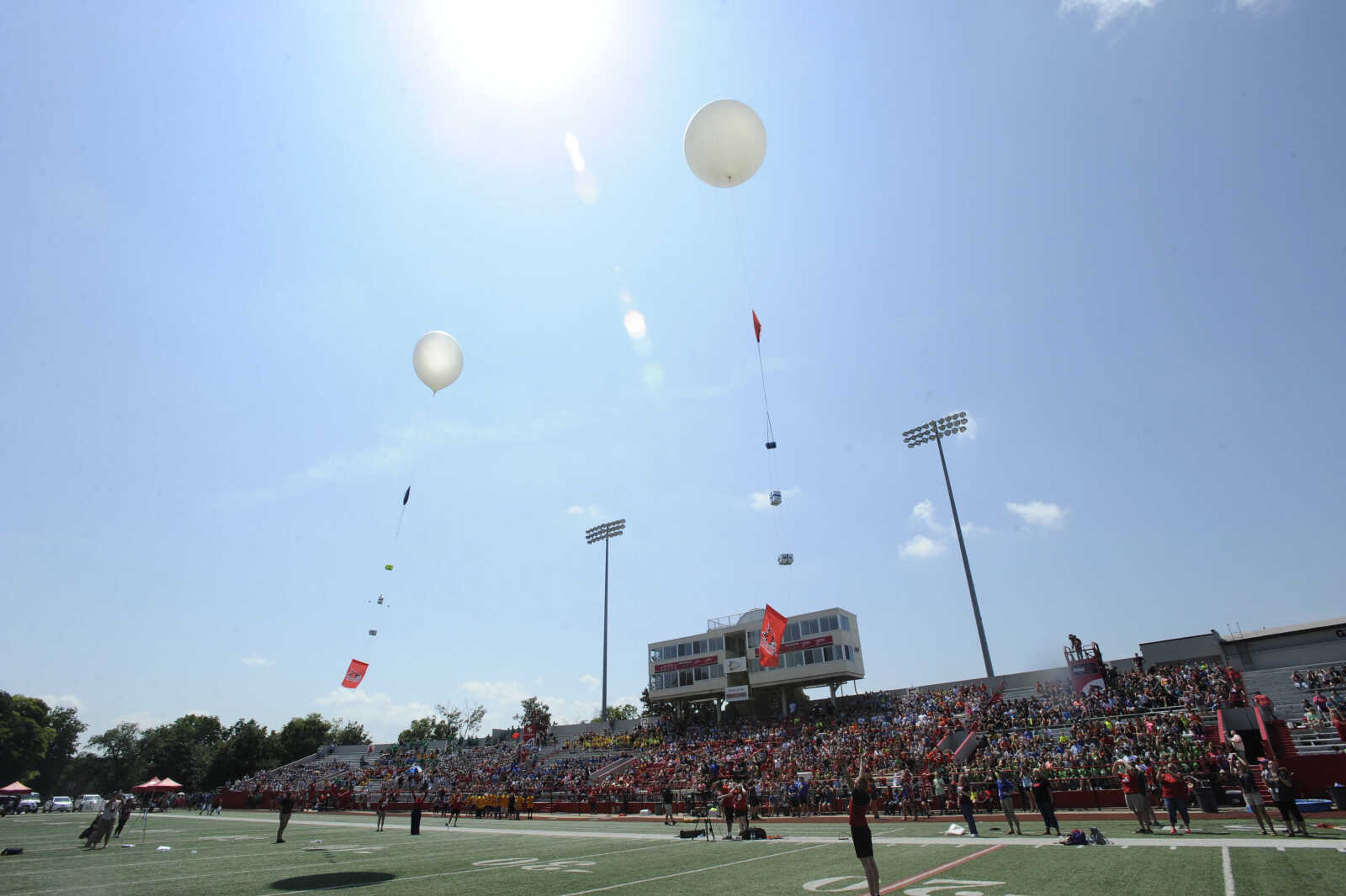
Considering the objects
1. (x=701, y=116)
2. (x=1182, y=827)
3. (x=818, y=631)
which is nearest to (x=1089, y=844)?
(x=1182, y=827)

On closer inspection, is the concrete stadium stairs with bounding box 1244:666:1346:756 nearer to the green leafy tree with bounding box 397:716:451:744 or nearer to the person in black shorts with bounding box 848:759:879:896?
the person in black shorts with bounding box 848:759:879:896

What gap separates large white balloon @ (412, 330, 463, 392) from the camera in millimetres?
19906

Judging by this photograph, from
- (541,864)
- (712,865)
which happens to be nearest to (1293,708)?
(712,865)

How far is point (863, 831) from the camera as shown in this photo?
827 cm

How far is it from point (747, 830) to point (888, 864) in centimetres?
692

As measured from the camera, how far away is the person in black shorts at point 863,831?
807cm

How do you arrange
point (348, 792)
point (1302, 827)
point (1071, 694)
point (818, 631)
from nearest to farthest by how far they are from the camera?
point (1302, 827) → point (1071, 694) → point (348, 792) → point (818, 631)

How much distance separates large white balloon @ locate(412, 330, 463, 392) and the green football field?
12.7m

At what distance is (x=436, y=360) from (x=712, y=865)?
1530 cm

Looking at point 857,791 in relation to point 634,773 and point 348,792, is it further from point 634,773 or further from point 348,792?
point 348,792

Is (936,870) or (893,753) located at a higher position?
(893,753)

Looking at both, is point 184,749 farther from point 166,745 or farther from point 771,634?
point 771,634

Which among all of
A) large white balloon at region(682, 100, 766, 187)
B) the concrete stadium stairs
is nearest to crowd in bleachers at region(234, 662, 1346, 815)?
the concrete stadium stairs

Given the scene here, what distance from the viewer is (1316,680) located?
26469 mm
